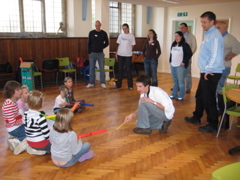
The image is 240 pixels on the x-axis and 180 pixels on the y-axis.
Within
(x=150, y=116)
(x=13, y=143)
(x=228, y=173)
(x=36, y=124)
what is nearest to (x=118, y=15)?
(x=150, y=116)

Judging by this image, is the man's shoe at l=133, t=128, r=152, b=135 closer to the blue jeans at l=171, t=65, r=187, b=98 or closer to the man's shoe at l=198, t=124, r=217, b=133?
the man's shoe at l=198, t=124, r=217, b=133

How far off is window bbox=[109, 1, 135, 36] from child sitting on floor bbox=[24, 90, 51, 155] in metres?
7.76

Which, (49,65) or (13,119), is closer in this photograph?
(13,119)

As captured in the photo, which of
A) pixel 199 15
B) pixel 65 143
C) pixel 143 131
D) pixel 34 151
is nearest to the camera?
pixel 65 143

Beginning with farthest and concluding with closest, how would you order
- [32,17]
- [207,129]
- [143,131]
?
[32,17] < [207,129] < [143,131]

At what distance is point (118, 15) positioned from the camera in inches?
415

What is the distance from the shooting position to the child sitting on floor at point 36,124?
3.02 meters

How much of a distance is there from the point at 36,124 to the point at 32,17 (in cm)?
617

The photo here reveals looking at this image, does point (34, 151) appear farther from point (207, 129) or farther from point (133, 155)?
point (207, 129)

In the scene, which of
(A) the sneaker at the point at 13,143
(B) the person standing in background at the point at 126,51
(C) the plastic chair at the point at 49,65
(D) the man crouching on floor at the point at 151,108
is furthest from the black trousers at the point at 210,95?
(C) the plastic chair at the point at 49,65

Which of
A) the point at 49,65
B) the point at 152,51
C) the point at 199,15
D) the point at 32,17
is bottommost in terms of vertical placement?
the point at 49,65

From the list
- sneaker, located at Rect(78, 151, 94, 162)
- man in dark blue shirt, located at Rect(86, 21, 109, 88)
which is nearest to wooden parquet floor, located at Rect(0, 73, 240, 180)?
sneaker, located at Rect(78, 151, 94, 162)

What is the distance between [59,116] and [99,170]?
2.50 ft

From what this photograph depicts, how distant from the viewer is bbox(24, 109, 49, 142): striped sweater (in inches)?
119
